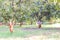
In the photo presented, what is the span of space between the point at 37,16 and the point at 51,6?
11.6ft

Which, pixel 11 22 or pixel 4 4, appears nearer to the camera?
pixel 4 4

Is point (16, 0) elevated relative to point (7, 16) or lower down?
elevated

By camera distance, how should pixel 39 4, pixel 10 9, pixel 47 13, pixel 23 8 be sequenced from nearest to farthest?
pixel 10 9 → pixel 23 8 → pixel 39 4 → pixel 47 13

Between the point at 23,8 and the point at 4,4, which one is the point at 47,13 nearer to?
the point at 23,8

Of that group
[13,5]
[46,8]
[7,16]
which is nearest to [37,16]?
[46,8]

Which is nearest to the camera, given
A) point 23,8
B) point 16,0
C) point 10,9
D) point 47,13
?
point 16,0

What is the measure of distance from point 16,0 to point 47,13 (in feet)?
37.0

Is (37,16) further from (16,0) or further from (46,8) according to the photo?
(16,0)

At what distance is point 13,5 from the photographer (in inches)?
706

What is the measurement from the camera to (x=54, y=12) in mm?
26000

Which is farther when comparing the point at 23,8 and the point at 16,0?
the point at 23,8

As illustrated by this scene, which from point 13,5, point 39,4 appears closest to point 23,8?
point 13,5

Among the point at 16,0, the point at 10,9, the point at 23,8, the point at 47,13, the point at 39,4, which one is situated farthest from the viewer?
the point at 47,13

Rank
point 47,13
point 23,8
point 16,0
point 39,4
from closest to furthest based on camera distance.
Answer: point 16,0 < point 23,8 < point 39,4 < point 47,13
